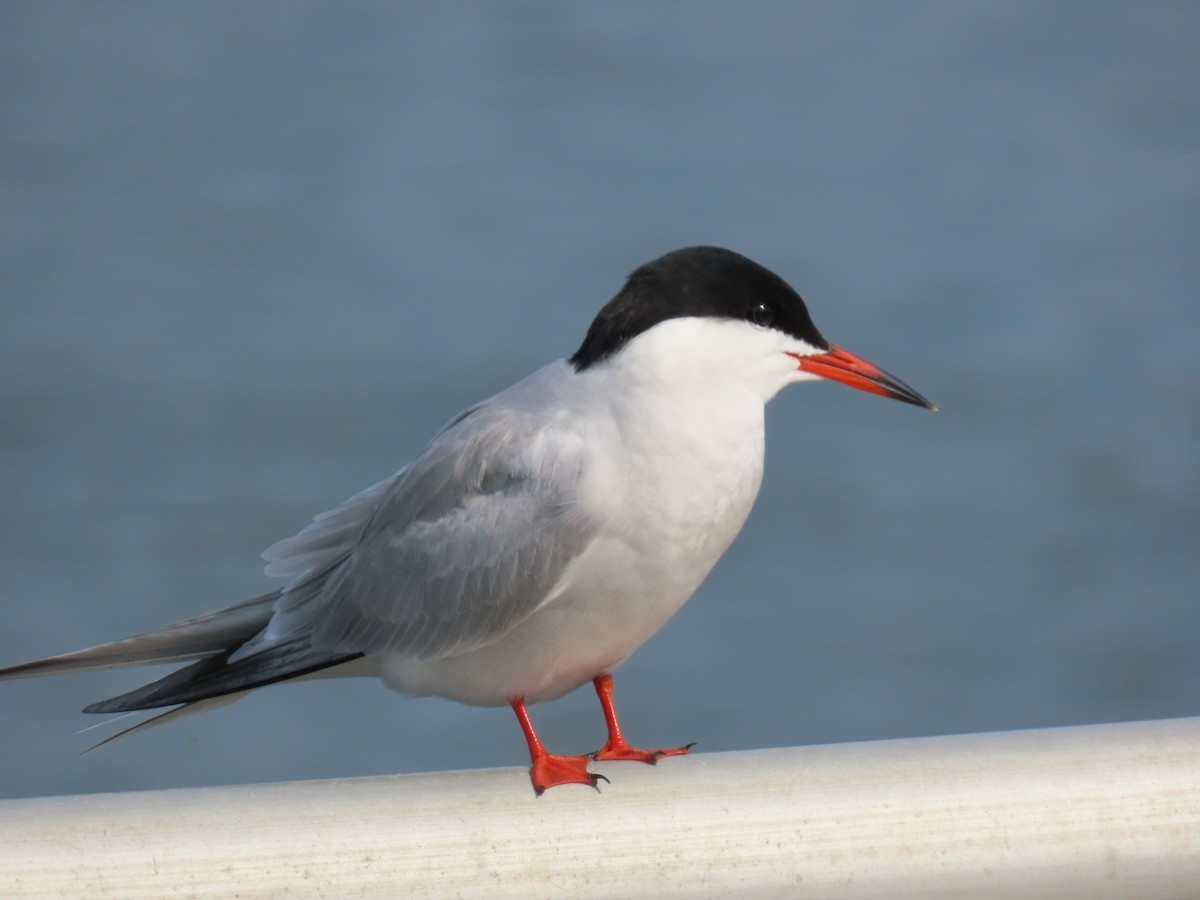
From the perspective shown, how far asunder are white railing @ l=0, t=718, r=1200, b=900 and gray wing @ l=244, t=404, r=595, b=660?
35.8 inches

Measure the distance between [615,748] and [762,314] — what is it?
79 cm

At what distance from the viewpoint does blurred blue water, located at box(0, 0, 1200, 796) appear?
8.75m

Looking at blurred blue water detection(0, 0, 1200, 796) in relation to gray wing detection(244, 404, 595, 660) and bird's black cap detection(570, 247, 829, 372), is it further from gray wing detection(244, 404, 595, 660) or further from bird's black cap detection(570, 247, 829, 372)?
bird's black cap detection(570, 247, 829, 372)

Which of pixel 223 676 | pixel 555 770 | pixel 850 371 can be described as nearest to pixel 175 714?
pixel 223 676

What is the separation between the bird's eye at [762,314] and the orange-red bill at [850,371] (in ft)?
0.36

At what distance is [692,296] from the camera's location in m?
2.74

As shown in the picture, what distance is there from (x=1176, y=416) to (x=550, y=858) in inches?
357

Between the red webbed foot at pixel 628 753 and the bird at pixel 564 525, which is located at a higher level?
the bird at pixel 564 525

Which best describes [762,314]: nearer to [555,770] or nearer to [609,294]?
[555,770]

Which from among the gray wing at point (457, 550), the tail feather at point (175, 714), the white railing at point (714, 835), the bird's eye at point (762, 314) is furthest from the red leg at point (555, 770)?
the bird's eye at point (762, 314)

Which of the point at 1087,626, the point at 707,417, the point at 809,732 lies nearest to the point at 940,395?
the point at 1087,626

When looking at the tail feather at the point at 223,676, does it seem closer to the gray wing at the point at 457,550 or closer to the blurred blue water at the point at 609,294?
the gray wing at the point at 457,550

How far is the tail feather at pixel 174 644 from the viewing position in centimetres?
247

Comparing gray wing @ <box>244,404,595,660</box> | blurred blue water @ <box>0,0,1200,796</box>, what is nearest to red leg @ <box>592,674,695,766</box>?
gray wing @ <box>244,404,595,660</box>
